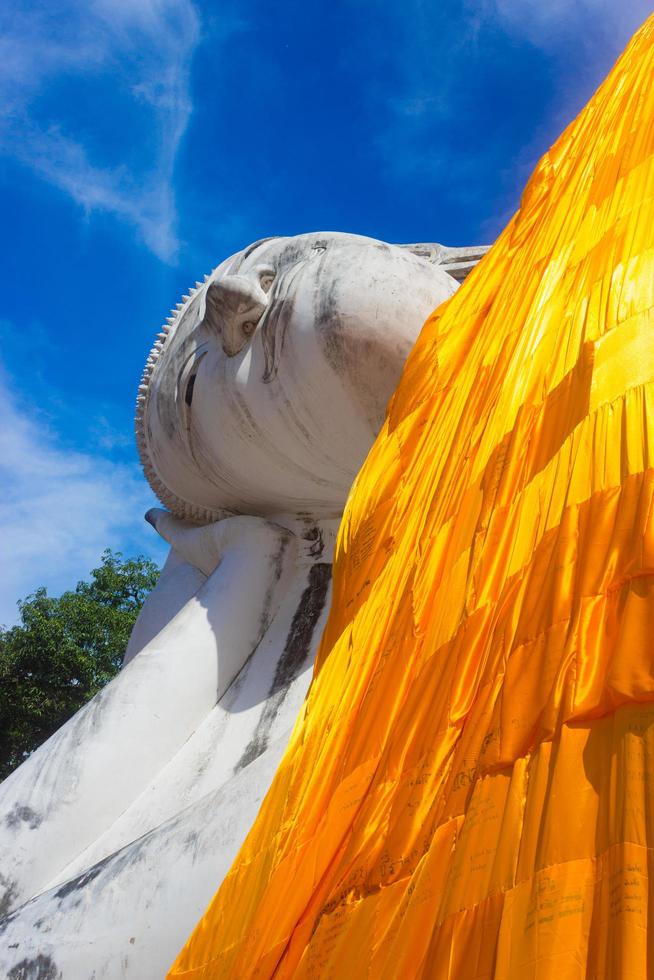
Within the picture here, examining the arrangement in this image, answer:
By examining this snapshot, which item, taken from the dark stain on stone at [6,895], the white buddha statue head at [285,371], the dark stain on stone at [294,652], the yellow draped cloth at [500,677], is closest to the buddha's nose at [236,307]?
the white buddha statue head at [285,371]

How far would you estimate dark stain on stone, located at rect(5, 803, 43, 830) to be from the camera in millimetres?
2004

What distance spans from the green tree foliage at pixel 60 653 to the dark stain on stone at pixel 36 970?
827 cm

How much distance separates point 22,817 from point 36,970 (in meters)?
0.45

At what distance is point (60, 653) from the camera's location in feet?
32.9

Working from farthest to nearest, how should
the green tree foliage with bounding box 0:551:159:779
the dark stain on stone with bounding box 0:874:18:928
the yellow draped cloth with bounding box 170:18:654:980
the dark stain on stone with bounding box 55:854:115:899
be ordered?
the green tree foliage with bounding box 0:551:159:779, the dark stain on stone with bounding box 0:874:18:928, the dark stain on stone with bounding box 55:854:115:899, the yellow draped cloth with bounding box 170:18:654:980

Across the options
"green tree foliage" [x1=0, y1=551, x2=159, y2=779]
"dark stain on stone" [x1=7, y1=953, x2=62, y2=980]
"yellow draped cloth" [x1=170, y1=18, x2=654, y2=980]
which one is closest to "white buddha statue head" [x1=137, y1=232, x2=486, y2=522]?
"yellow draped cloth" [x1=170, y1=18, x2=654, y2=980]

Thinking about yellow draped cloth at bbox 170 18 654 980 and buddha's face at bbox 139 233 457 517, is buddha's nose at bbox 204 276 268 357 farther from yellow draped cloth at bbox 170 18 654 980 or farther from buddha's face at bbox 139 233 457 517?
yellow draped cloth at bbox 170 18 654 980

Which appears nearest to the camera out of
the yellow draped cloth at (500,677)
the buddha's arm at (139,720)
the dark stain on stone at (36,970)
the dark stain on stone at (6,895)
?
the yellow draped cloth at (500,677)

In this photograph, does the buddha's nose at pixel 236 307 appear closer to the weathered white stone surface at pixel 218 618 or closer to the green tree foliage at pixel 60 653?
the weathered white stone surface at pixel 218 618

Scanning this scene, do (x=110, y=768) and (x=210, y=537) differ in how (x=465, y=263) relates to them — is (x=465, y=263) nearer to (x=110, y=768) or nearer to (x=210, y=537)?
(x=210, y=537)

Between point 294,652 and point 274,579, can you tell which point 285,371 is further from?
point 294,652

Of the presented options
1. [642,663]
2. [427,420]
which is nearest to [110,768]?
[427,420]

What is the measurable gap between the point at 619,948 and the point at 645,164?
4.41 ft

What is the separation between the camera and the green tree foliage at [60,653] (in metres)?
9.62
